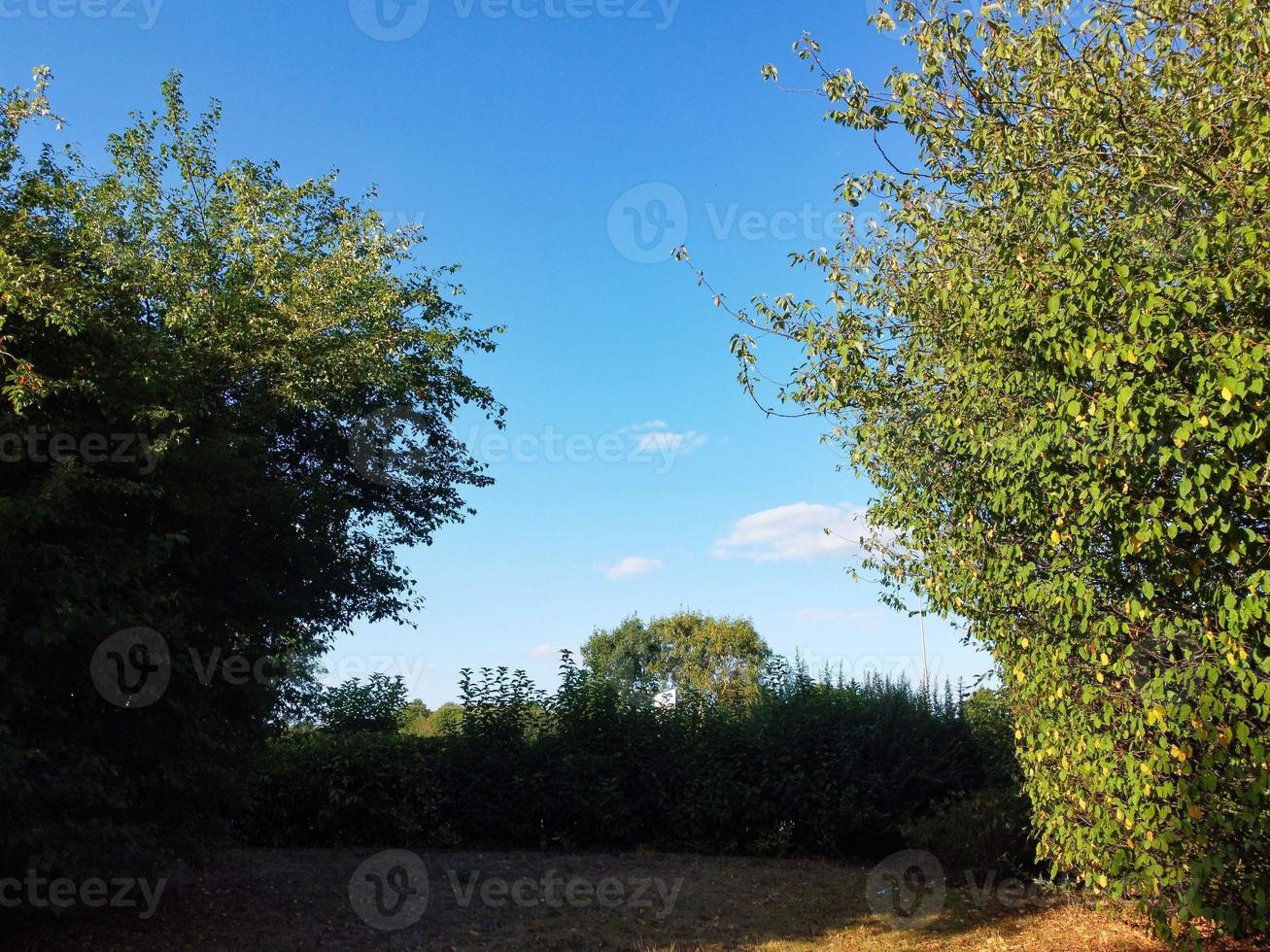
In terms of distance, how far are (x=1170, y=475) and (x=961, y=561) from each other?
1.90 metres

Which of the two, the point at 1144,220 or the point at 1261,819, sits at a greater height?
the point at 1144,220

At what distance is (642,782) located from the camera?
14.2 metres

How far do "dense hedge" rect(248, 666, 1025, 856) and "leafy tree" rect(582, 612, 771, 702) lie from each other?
106ft

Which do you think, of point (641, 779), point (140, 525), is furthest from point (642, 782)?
point (140, 525)

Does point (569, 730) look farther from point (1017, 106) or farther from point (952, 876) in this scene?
point (1017, 106)

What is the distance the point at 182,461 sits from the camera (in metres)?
8.11

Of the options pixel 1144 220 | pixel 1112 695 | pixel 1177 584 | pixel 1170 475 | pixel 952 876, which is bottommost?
pixel 952 876

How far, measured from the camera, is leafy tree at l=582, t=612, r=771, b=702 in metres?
47.8

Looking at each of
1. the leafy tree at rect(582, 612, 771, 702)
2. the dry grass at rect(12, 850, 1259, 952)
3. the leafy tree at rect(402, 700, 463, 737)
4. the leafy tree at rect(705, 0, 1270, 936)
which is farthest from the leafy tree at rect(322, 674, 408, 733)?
the leafy tree at rect(582, 612, 771, 702)

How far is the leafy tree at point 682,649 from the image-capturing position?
47.8m

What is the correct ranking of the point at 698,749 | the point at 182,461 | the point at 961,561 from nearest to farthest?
the point at 961,561 < the point at 182,461 < the point at 698,749

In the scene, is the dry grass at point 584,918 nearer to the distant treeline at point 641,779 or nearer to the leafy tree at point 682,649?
the distant treeline at point 641,779

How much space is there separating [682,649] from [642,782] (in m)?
35.8

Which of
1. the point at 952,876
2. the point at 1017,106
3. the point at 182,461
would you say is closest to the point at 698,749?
the point at 952,876
